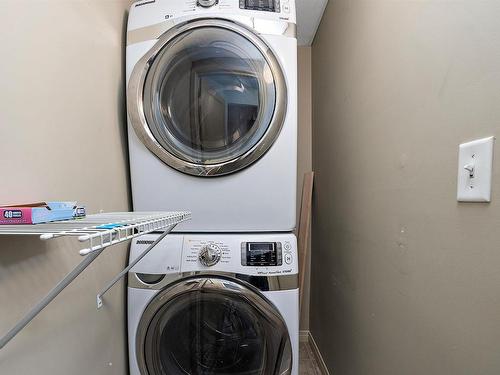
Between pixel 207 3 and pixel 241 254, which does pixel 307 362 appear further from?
pixel 207 3

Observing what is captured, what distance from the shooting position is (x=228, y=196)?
3.76ft

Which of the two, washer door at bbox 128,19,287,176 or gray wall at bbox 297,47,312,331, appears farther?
gray wall at bbox 297,47,312,331

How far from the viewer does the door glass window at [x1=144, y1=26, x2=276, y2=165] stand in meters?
1.13

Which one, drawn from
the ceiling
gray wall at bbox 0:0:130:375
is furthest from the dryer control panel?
the ceiling

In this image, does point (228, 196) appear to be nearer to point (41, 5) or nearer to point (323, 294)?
point (41, 5)

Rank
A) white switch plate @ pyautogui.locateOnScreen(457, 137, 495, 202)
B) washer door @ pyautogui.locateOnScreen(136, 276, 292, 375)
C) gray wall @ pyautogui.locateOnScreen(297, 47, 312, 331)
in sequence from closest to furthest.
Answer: white switch plate @ pyautogui.locateOnScreen(457, 137, 495, 202) → washer door @ pyautogui.locateOnScreen(136, 276, 292, 375) → gray wall @ pyautogui.locateOnScreen(297, 47, 312, 331)

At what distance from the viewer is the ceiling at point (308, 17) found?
68.6 inches

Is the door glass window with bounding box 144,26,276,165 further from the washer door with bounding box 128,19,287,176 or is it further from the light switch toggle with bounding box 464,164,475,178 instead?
the light switch toggle with bounding box 464,164,475,178

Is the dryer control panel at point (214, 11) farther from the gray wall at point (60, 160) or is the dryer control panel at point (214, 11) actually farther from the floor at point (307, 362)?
the floor at point (307, 362)

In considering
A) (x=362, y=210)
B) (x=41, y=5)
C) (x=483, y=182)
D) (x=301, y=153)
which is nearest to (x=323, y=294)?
(x=362, y=210)

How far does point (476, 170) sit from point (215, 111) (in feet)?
3.08

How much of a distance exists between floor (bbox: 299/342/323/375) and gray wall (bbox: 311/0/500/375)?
0.98ft

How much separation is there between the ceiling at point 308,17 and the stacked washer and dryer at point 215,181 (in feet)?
2.45

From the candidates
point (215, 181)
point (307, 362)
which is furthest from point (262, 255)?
point (307, 362)
